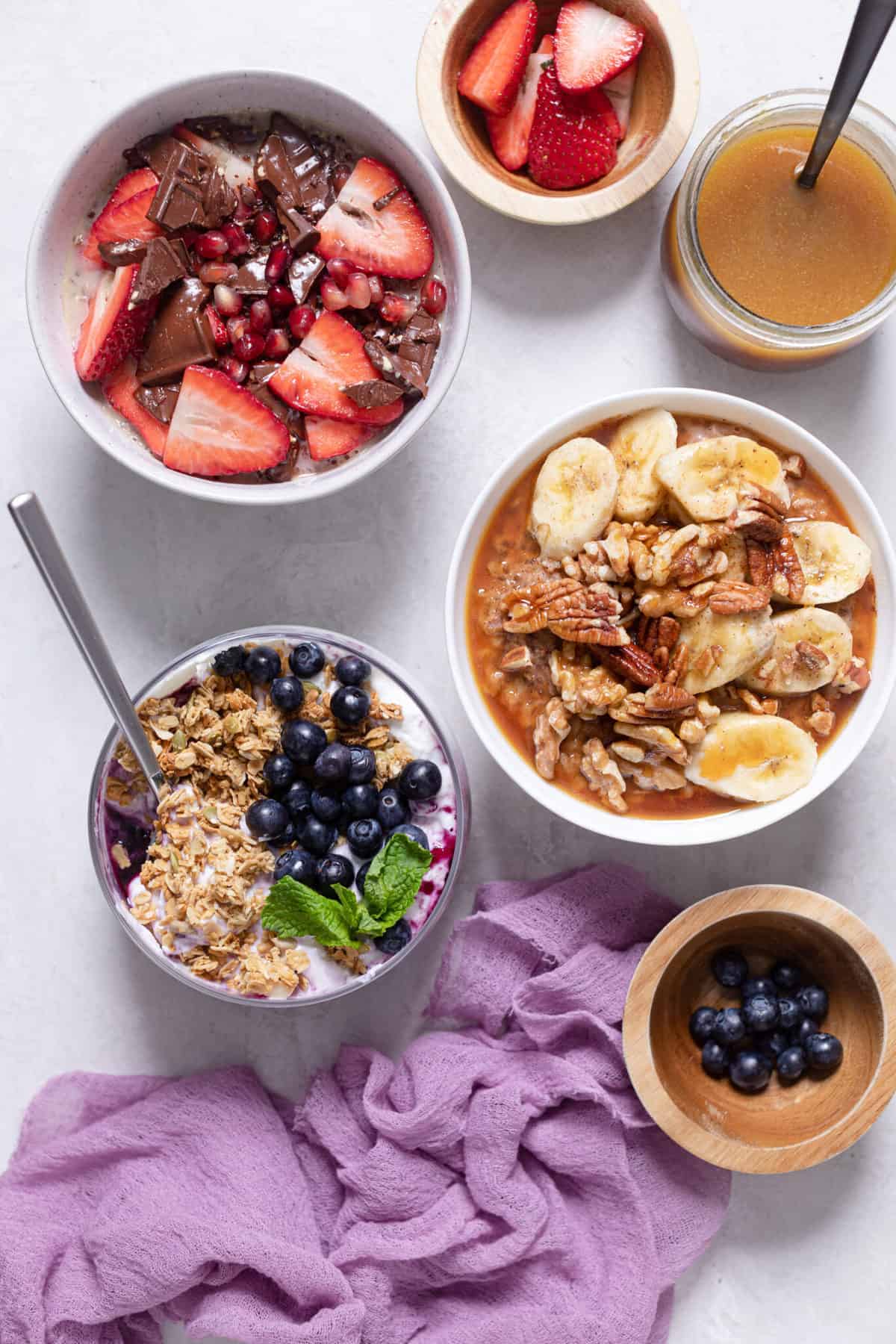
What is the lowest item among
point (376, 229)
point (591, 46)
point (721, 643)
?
point (721, 643)

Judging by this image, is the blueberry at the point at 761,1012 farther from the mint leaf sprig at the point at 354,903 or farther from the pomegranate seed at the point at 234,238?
the pomegranate seed at the point at 234,238

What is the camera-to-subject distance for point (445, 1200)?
199 centimetres

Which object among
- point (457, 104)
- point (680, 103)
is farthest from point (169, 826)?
point (680, 103)

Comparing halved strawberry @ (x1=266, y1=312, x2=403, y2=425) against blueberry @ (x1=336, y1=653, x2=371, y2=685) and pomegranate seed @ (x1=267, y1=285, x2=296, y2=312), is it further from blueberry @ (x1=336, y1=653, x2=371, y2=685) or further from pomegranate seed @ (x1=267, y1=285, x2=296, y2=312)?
blueberry @ (x1=336, y1=653, x2=371, y2=685)

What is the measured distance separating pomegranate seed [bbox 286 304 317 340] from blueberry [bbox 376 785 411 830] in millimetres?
775

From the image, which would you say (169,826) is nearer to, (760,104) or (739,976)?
(739,976)

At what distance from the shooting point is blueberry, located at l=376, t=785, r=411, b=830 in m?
1.87

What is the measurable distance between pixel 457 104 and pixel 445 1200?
1912 mm

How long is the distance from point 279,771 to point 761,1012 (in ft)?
3.02

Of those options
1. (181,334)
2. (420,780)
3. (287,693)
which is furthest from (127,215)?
(420,780)

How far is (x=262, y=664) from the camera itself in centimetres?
190

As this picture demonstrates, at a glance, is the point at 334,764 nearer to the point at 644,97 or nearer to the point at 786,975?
the point at 786,975

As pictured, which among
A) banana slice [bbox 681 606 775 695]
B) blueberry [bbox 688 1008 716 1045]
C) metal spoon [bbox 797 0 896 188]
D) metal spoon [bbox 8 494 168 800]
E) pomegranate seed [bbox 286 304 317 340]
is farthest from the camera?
blueberry [bbox 688 1008 716 1045]

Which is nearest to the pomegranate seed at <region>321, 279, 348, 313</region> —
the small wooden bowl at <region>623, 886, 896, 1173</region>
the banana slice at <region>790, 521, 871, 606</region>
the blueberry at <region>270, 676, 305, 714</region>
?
the blueberry at <region>270, 676, 305, 714</region>
